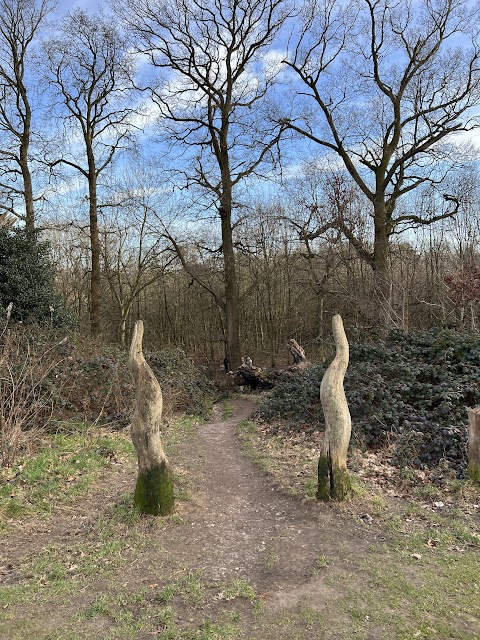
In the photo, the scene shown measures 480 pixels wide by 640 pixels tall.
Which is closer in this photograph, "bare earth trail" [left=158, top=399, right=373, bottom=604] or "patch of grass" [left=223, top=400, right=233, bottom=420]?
"bare earth trail" [left=158, top=399, right=373, bottom=604]

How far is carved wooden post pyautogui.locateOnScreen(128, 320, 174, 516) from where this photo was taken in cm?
523

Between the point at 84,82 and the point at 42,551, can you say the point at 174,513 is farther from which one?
the point at 84,82

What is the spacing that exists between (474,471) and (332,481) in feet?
6.56

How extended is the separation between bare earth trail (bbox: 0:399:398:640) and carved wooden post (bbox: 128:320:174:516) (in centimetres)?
23

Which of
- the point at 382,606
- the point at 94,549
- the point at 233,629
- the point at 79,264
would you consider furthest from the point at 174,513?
the point at 79,264

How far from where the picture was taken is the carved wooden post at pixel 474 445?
586cm

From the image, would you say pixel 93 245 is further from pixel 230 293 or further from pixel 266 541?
pixel 266 541

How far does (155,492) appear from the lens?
17.3 ft

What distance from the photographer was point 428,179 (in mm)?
17438

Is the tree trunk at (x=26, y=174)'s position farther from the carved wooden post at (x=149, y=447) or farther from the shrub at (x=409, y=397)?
the carved wooden post at (x=149, y=447)

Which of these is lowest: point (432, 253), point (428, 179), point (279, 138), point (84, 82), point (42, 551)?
point (42, 551)

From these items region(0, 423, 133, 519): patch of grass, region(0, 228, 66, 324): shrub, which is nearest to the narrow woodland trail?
region(0, 423, 133, 519): patch of grass

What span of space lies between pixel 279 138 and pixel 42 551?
1790 centimetres

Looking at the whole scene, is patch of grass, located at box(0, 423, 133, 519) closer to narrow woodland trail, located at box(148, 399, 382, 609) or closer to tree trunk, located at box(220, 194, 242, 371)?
narrow woodland trail, located at box(148, 399, 382, 609)
